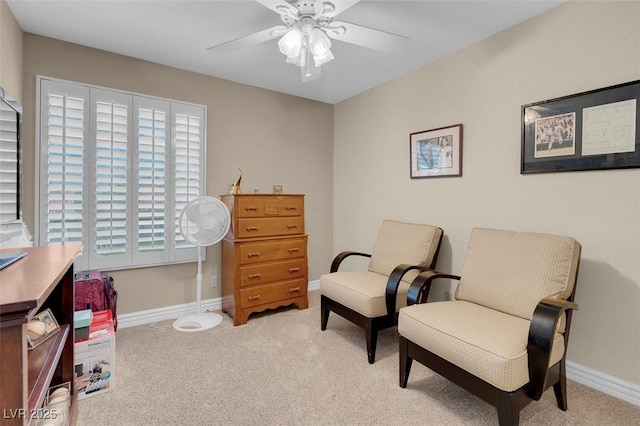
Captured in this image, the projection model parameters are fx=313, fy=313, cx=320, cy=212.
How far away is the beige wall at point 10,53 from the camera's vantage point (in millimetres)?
1994

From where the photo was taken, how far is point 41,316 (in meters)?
1.47

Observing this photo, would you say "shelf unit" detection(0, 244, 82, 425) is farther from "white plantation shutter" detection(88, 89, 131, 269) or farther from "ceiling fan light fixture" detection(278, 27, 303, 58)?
"ceiling fan light fixture" detection(278, 27, 303, 58)

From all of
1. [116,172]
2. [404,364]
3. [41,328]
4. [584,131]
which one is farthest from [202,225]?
[584,131]

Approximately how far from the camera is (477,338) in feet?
5.31

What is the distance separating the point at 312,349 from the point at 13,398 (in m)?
1.96

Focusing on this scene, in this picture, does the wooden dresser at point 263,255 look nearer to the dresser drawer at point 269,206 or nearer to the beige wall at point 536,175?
the dresser drawer at point 269,206

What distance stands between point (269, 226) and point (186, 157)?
1.10 metres

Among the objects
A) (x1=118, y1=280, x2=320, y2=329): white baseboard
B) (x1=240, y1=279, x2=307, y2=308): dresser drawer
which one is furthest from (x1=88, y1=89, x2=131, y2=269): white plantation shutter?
(x1=240, y1=279, x2=307, y2=308): dresser drawer

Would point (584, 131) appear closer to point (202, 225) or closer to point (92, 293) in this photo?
point (202, 225)

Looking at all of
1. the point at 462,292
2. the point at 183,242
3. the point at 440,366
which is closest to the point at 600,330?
the point at 462,292

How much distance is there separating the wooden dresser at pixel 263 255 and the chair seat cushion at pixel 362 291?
25.0 inches

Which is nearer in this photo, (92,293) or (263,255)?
(92,293)

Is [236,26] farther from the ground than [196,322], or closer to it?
farther from the ground

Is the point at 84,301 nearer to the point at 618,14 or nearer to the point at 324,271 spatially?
the point at 324,271
